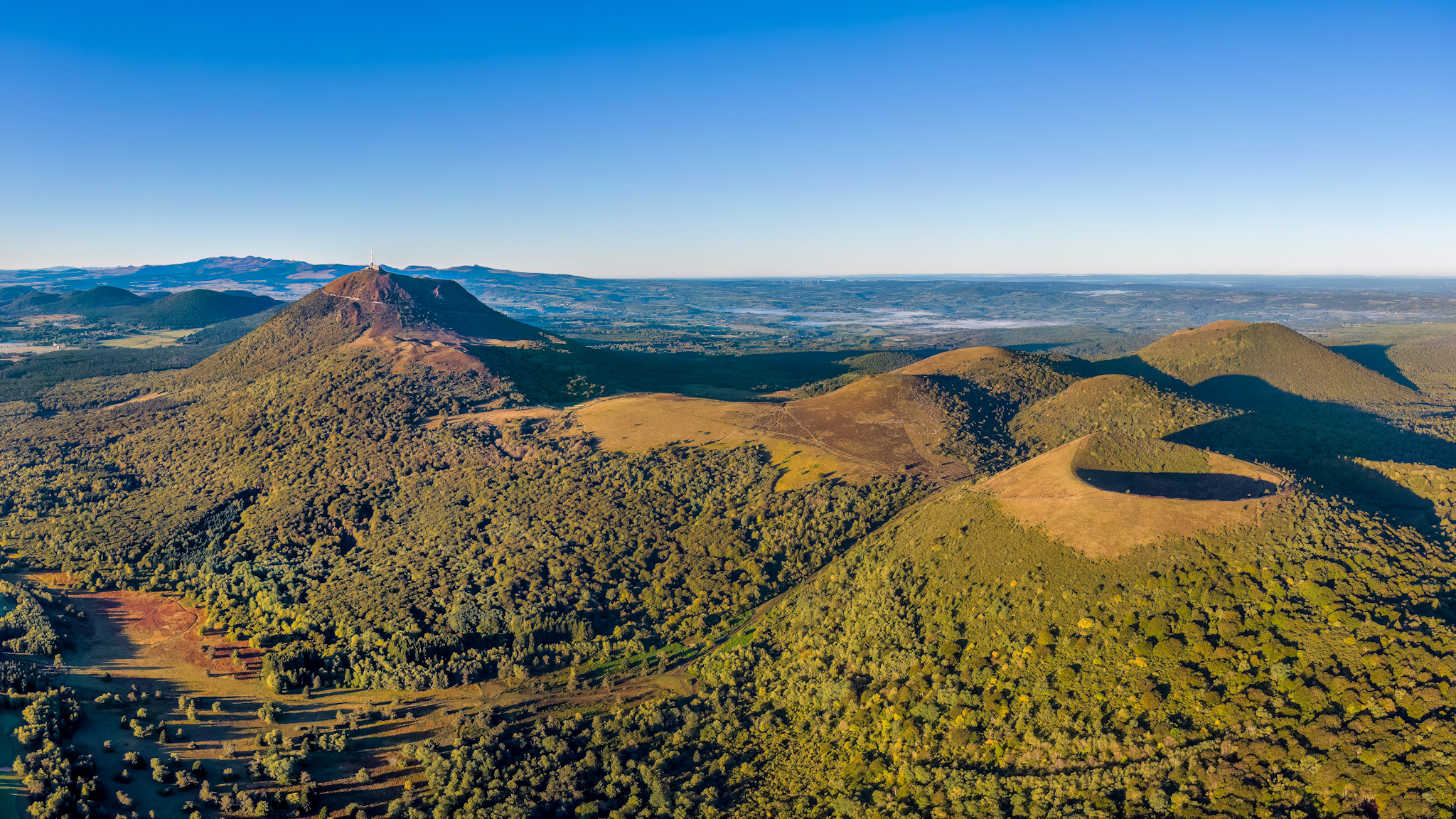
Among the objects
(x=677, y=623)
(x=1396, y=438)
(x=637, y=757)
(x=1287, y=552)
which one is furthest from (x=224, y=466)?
(x=1396, y=438)

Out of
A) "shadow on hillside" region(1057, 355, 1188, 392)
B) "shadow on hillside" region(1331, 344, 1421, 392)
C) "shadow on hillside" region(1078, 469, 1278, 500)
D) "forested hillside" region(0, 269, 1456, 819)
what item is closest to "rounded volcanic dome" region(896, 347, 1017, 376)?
"shadow on hillside" region(1057, 355, 1188, 392)

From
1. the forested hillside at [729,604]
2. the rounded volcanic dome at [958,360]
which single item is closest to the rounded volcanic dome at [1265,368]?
the forested hillside at [729,604]

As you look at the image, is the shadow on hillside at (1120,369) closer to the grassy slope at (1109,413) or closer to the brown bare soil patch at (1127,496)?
the grassy slope at (1109,413)

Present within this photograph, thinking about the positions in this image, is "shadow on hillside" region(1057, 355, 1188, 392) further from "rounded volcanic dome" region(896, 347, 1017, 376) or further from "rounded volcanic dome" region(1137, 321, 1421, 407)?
"rounded volcanic dome" region(896, 347, 1017, 376)

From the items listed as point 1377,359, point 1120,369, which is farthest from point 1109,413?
point 1377,359

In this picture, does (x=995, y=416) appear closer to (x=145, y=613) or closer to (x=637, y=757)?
(x=637, y=757)
